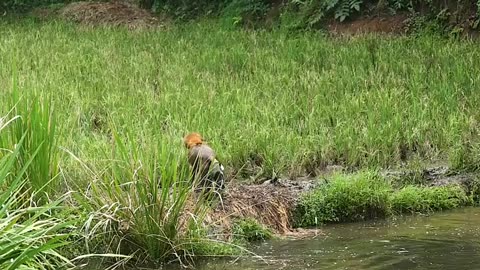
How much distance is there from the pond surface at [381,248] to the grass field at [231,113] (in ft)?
1.59

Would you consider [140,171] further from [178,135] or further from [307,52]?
[307,52]

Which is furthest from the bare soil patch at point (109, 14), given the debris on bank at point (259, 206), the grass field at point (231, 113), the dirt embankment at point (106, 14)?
the debris on bank at point (259, 206)

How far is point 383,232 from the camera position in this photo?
25.6ft

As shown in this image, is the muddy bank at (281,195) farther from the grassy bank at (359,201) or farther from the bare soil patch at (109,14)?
the bare soil patch at (109,14)

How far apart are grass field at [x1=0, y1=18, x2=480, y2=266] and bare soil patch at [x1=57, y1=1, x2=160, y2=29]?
6622 millimetres

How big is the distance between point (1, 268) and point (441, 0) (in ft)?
51.1

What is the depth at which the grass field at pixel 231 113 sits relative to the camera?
22.0 feet

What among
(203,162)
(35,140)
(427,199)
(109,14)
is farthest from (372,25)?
(35,140)

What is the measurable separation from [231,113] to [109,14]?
15.6 m

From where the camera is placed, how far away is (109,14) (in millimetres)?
25422

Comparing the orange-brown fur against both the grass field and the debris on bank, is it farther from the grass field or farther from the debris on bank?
the debris on bank

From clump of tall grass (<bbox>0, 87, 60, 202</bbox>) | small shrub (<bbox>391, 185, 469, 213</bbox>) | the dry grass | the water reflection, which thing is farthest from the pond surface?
clump of tall grass (<bbox>0, 87, 60, 202</bbox>)

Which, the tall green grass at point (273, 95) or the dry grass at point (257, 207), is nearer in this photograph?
the dry grass at point (257, 207)

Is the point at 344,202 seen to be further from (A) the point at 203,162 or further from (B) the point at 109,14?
(B) the point at 109,14
